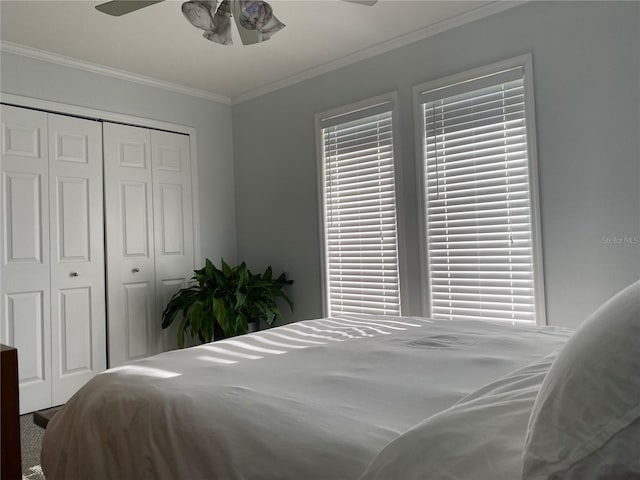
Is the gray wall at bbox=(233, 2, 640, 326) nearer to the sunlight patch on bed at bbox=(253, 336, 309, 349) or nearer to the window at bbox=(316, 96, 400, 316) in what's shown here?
the window at bbox=(316, 96, 400, 316)

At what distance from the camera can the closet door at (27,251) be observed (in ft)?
11.1

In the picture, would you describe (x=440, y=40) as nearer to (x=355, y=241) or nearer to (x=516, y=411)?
(x=355, y=241)

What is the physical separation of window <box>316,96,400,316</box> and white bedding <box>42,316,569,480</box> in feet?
5.53

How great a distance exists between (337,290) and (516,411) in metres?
3.06

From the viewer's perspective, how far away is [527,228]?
2.97m

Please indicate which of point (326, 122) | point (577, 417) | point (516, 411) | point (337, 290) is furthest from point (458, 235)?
point (577, 417)

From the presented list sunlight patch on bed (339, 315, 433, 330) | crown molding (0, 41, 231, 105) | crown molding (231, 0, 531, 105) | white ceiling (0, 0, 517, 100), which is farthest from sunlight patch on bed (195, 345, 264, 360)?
crown molding (0, 41, 231, 105)

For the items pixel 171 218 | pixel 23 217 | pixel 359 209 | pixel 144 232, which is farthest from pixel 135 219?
pixel 359 209

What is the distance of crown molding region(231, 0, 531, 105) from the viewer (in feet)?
10.1

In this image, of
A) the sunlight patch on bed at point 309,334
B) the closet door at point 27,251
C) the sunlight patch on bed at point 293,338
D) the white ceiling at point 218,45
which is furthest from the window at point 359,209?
the closet door at point 27,251

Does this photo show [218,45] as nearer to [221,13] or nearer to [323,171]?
[323,171]

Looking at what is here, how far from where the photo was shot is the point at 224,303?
12.7ft

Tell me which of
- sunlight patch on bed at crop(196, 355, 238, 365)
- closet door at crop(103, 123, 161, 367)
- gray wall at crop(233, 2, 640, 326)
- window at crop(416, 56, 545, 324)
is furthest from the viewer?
closet door at crop(103, 123, 161, 367)

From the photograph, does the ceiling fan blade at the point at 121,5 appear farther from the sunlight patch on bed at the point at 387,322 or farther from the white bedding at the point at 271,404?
the sunlight patch on bed at the point at 387,322
